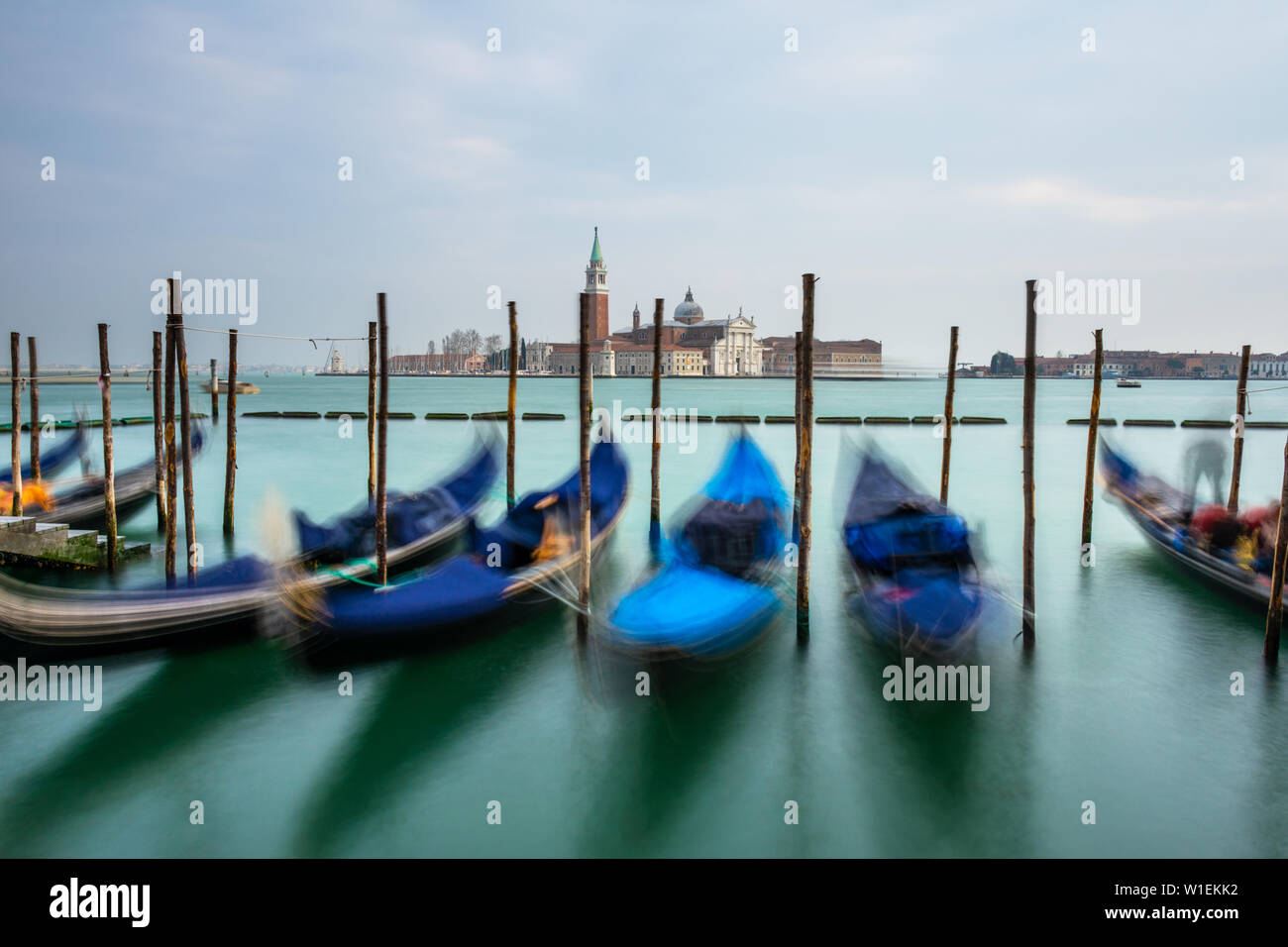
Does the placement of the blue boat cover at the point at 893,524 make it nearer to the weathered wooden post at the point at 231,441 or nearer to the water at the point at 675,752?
the water at the point at 675,752

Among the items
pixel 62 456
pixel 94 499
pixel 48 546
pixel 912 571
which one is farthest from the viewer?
pixel 62 456

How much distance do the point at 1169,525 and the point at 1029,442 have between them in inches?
127

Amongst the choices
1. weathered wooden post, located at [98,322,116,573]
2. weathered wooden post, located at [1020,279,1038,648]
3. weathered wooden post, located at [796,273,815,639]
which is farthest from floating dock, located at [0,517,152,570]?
weathered wooden post, located at [1020,279,1038,648]

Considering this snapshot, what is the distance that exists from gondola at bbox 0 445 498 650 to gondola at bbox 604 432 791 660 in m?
1.94

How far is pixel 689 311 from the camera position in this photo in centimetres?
9694

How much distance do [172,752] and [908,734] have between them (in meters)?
3.90

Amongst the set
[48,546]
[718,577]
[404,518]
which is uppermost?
[404,518]

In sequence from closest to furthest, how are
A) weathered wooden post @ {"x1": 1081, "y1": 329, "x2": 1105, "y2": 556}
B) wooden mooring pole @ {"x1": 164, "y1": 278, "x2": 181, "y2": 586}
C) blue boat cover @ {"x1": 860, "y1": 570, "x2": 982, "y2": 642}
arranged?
blue boat cover @ {"x1": 860, "y1": 570, "x2": 982, "y2": 642} → wooden mooring pole @ {"x1": 164, "y1": 278, "x2": 181, "y2": 586} → weathered wooden post @ {"x1": 1081, "y1": 329, "x2": 1105, "y2": 556}

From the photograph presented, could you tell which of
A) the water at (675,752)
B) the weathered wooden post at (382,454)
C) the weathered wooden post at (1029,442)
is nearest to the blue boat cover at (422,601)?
the water at (675,752)

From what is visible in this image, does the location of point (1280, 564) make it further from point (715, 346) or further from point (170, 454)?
point (715, 346)

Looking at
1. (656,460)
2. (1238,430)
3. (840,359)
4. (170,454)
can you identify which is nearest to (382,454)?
(170,454)

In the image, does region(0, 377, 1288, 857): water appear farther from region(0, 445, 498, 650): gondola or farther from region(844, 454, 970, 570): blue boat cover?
region(844, 454, 970, 570): blue boat cover

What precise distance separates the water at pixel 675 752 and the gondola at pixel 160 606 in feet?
1.15

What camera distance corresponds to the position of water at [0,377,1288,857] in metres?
3.68
